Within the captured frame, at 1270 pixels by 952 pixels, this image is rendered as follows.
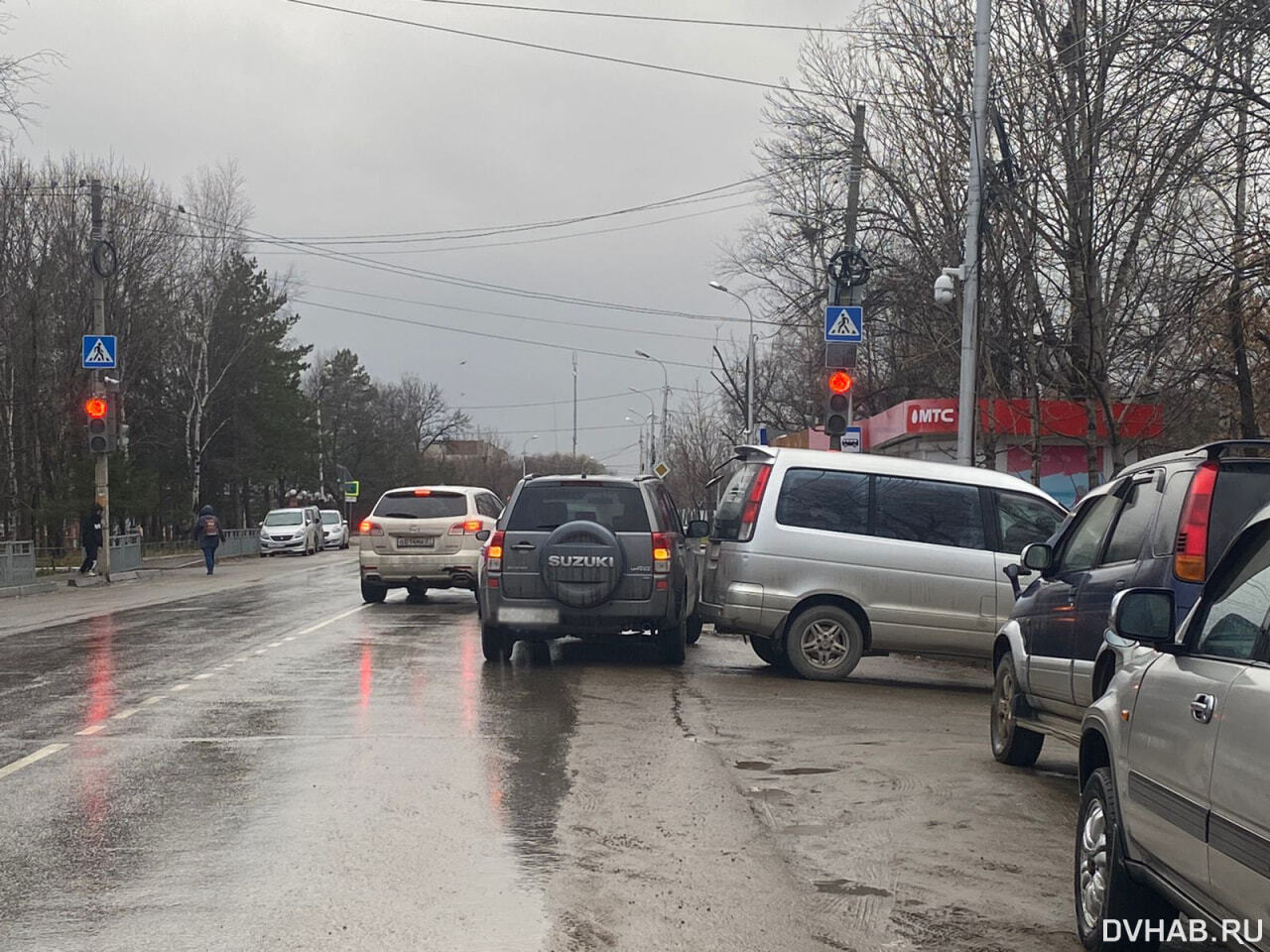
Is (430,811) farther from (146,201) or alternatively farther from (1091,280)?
(146,201)

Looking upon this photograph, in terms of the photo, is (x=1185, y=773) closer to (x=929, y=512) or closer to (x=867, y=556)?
(x=867, y=556)

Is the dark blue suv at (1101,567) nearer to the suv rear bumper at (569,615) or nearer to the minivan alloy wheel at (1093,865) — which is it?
the minivan alloy wheel at (1093,865)

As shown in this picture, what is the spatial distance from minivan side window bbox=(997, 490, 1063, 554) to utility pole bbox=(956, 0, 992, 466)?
614cm

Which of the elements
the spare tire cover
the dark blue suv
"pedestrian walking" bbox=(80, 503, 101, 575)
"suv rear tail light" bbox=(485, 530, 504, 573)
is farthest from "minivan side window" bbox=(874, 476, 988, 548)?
"pedestrian walking" bbox=(80, 503, 101, 575)

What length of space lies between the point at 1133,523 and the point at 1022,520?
6262 mm

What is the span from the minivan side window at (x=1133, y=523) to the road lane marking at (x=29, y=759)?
21.0 feet

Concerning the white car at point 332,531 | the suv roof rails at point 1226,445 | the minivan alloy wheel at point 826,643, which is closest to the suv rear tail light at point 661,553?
the minivan alloy wheel at point 826,643

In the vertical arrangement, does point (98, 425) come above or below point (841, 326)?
below

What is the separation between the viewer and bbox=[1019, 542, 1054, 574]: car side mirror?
29.7 ft

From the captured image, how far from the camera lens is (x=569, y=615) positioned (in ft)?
46.3

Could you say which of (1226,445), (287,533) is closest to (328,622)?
(1226,445)

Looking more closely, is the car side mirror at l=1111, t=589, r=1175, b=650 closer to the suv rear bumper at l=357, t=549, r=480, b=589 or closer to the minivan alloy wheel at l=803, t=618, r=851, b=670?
the minivan alloy wheel at l=803, t=618, r=851, b=670

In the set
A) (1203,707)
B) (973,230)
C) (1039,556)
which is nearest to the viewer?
(1203,707)

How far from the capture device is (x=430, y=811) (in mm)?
7629
